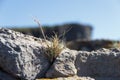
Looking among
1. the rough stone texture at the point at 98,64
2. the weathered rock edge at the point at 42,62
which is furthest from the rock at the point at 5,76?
the rough stone texture at the point at 98,64

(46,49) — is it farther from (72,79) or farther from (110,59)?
(110,59)

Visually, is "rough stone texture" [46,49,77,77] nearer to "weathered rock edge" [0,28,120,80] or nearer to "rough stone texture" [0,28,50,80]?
"weathered rock edge" [0,28,120,80]

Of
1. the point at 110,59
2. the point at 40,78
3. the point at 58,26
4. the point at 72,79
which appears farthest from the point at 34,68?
the point at 58,26

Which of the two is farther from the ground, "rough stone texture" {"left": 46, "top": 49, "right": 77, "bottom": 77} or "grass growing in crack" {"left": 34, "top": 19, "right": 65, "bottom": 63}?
"grass growing in crack" {"left": 34, "top": 19, "right": 65, "bottom": 63}

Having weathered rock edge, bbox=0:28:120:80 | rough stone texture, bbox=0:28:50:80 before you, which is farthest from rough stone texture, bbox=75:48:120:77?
rough stone texture, bbox=0:28:50:80

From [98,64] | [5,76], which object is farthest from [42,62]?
[98,64]

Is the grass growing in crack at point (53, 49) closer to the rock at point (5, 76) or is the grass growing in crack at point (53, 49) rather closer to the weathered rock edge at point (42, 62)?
the weathered rock edge at point (42, 62)

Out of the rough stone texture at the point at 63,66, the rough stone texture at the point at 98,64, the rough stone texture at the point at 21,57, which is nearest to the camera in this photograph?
the rough stone texture at the point at 21,57

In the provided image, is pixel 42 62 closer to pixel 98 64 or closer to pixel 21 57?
pixel 21 57
